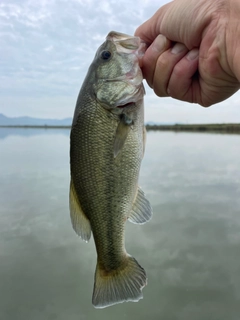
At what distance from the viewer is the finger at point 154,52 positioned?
2197mm

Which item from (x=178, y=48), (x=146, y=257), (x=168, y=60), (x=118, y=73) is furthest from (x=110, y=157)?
(x=146, y=257)

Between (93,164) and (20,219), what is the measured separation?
7861 millimetres

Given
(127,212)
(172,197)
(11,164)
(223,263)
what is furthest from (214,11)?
(11,164)

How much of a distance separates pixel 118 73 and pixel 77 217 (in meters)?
1.14

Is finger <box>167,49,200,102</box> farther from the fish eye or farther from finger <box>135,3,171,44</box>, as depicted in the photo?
the fish eye

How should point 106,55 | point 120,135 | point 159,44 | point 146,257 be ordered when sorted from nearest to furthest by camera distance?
point 120,135, point 159,44, point 106,55, point 146,257

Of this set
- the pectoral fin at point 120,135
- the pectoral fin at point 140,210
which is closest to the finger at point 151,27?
the pectoral fin at point 120,135

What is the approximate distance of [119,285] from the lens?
2328mm

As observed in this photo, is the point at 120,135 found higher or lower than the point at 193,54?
lower

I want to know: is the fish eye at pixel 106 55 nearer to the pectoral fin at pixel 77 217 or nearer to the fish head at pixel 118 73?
the fish head at pixel 118 73

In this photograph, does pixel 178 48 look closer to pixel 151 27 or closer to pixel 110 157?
pixel 151 27

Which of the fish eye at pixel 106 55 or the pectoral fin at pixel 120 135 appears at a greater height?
the fish eye at pixel 106 55

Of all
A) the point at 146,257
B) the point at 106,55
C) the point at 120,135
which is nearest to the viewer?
the point at 120,135

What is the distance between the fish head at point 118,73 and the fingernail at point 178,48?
274 millimetres
